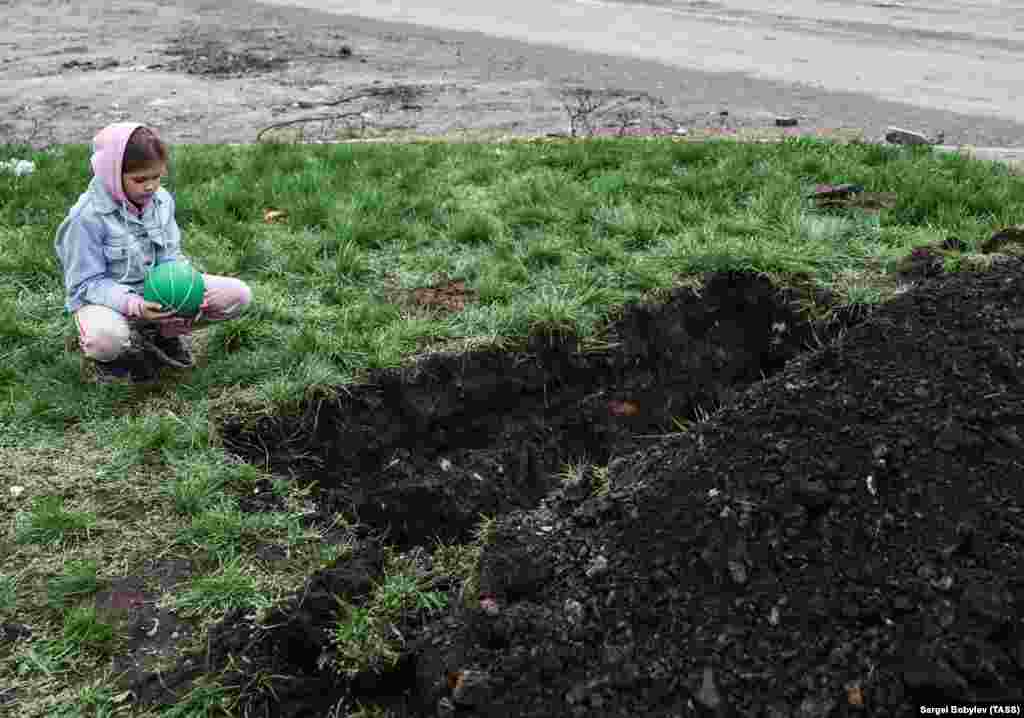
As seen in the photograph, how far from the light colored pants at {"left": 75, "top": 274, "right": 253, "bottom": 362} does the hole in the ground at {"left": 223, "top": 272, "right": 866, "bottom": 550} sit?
22.9 inches

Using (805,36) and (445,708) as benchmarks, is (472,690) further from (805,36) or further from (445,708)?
(805,36)

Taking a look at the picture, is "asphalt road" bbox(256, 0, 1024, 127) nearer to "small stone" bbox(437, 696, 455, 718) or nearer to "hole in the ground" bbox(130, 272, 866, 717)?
"hole in the ground" bbox(130, 272, 866, 717)

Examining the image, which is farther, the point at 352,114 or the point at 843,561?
the point at 352,114

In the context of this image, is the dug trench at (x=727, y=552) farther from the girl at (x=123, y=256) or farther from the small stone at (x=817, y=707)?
the girl at (x=123, y=256)

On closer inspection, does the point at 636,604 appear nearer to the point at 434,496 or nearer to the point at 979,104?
the point at 434,496

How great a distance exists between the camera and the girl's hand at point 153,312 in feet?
12.9

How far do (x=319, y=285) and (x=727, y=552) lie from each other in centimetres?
285

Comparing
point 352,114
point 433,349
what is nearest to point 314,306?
point 433,349

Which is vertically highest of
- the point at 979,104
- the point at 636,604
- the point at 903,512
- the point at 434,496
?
the point at 979,104

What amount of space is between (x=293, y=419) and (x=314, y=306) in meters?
0.93

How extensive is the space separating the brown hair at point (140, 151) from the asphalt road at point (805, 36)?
23.1ft

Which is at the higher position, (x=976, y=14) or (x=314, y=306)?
(x=976, y=14)

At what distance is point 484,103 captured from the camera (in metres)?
8.83

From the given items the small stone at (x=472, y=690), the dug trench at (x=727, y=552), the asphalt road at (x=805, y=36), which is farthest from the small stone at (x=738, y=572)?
the asphalt road at (x=805, y=36)
